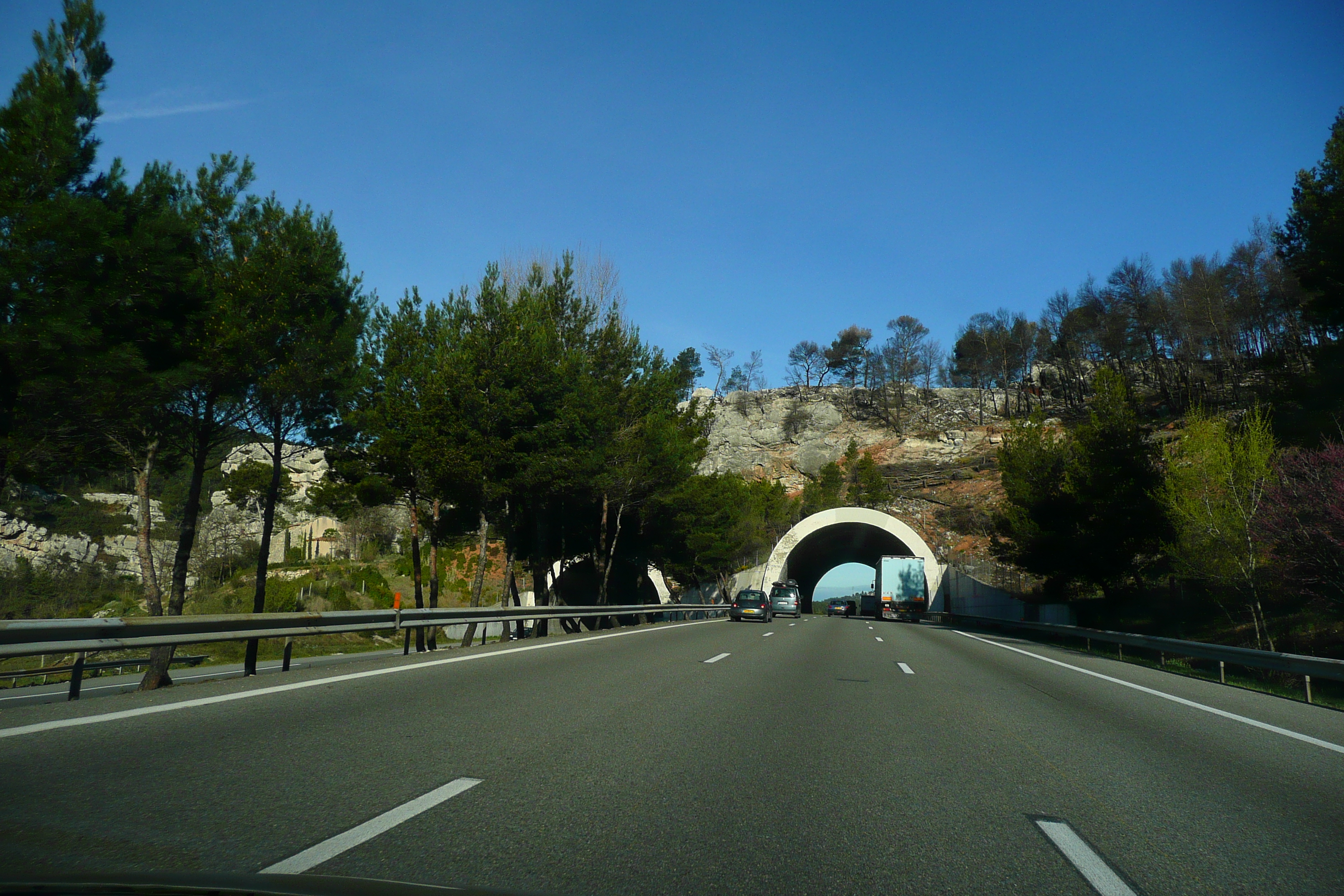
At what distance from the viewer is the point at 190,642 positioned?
926 cm

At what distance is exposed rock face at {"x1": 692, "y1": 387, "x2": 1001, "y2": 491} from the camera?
111188 millimetres

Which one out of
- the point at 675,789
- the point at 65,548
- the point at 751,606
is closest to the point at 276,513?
the point at 65,548

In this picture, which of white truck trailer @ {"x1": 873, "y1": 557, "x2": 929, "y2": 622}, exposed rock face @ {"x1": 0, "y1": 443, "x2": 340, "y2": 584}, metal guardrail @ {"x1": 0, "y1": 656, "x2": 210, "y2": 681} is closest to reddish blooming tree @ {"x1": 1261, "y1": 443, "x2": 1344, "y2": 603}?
white truck trailer @ {"x1": 873, "y1": 557, "x2": 929, "y2": 622}

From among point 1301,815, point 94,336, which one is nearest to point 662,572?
point 94,336

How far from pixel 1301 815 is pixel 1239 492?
82.3 ft

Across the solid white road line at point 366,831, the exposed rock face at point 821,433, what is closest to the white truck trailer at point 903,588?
the solid white road line at point 366,831

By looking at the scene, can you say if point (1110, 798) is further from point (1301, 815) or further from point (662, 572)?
point (662, 572)

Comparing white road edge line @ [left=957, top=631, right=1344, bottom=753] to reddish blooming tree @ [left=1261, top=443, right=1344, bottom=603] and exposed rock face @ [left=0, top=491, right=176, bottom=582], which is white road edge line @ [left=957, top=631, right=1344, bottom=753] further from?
exposed rock face @ [left=0, top=491, right=176, bottom=582]

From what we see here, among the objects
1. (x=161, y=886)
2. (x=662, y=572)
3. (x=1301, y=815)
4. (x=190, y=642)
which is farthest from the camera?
(x=662, y=572)

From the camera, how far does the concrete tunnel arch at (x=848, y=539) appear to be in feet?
207

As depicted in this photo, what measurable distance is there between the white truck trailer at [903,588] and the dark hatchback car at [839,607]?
2040 cm

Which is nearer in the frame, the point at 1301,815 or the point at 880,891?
the point at 880,891

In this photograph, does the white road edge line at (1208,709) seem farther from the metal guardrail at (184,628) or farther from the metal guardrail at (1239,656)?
the metal guardrail at (1239,656)

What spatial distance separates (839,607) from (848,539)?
10870mm
